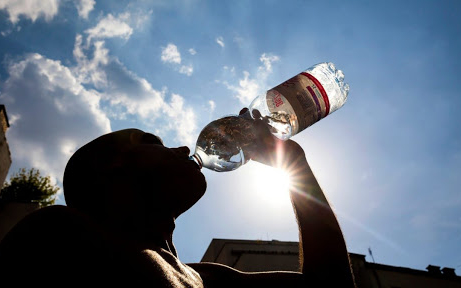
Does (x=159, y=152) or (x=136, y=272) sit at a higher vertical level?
(x=159, y=152)

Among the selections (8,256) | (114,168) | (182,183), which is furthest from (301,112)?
(8,256)

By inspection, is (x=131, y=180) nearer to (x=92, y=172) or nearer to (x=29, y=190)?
(x=92, y=172)

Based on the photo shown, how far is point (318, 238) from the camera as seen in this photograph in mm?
2047

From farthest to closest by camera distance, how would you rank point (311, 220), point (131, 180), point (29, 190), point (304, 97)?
point (29, 190) → point (304, 97) → point (311, 220) → point (131, 180)

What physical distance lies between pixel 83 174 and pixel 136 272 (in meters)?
0.89

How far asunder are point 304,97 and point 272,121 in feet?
1.66

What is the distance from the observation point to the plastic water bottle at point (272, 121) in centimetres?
288

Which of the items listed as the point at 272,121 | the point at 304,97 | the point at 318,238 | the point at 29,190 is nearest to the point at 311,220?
the point at 318,238

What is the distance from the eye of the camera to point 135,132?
7.25 ft

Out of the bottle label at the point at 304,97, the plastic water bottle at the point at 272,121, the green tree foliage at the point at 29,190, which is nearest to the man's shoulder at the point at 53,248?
the plastic water bottle at the point at 272,121

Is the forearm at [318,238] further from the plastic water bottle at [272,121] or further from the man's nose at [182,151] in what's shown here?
the man's nose at [182,151]

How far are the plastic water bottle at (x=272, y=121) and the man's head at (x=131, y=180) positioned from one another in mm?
910

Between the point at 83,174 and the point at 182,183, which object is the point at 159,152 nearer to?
the point at 182,183

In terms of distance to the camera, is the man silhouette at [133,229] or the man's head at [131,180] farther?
the man's head at [131,180]
